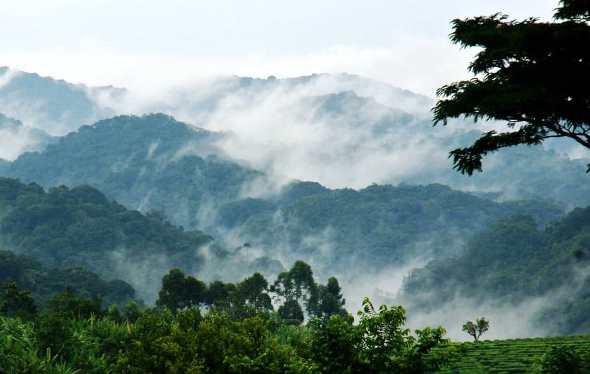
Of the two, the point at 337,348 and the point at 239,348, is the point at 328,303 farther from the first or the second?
the point at 337,348

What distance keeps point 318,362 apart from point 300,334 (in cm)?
1171

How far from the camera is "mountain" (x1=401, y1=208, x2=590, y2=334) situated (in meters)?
146

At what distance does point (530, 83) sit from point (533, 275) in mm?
159049

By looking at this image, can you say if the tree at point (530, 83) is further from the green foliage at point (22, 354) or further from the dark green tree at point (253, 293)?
the dark green tree at point (253, 293)

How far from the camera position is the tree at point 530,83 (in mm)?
17922

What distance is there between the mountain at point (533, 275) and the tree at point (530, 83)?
121 meters

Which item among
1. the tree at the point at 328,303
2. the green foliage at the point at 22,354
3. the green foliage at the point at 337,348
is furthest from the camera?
the tree at the point at 328,303

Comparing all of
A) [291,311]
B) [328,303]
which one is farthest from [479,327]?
[291,311]

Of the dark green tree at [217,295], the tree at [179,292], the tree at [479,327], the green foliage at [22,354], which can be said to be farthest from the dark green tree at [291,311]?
the green foliage at [22,354]

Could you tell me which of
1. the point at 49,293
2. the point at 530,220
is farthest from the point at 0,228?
the point at 530,220

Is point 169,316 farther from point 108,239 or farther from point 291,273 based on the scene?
point 108,239

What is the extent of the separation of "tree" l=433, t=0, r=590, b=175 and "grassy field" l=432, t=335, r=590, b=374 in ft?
22.0

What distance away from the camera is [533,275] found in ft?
551

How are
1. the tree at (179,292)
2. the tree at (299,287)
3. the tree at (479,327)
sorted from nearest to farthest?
the tree at (479,327) < the tree at (179,292) < the tree at (299,287)
